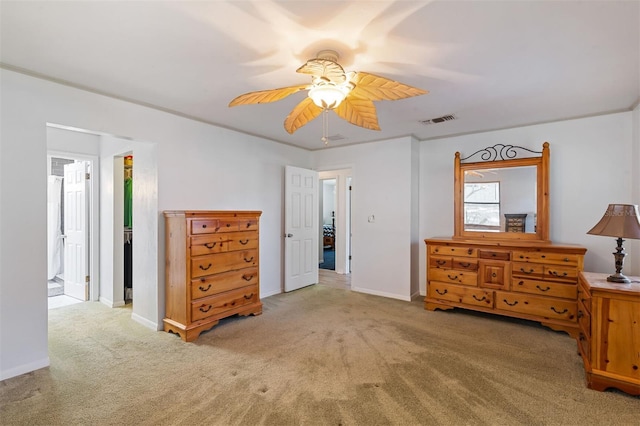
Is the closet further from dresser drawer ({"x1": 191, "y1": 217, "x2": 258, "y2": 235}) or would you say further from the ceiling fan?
the ceiling fan

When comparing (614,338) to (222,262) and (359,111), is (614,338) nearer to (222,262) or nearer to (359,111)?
(359,111)

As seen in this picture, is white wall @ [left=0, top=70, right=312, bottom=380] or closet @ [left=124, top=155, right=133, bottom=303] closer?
white wall @ [left=0, top=70, right=312, bottom=380]

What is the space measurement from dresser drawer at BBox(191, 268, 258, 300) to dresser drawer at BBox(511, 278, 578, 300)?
307 centimetres

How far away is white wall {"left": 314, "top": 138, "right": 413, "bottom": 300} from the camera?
439cm

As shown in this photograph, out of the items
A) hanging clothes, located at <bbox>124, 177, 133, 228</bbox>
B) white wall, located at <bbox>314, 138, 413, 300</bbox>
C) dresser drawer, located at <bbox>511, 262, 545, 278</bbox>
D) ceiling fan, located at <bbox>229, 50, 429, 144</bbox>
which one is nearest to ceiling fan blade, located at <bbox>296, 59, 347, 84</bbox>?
ceiling fan, located at <bbox>229, 50, 429, 144</bbox>

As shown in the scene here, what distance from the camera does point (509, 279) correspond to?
3.45 meters

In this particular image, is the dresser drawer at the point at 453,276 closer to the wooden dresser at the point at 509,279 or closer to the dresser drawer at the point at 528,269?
the wooden dresser at the point at 509,279

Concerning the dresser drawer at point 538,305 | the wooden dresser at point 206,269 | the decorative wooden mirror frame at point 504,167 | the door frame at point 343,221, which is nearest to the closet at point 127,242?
the wooden dresser at point 206,269

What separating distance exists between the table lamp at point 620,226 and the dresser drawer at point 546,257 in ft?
2.49

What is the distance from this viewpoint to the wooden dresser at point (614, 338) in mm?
2092

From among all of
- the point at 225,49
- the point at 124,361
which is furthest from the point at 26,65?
the point at 124,361

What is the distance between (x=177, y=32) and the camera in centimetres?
A: 186

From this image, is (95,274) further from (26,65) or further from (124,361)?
(26,65)

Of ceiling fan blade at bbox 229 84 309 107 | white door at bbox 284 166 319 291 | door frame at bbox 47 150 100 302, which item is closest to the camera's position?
ceiling fan blade at bbox 229 84 309 107
